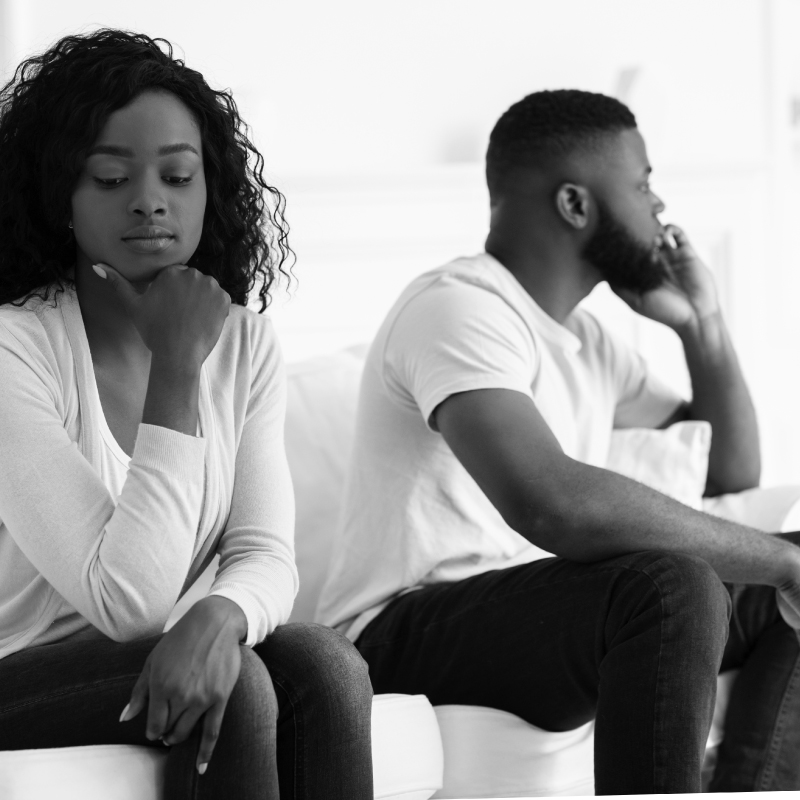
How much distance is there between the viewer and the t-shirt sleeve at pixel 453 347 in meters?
1.55

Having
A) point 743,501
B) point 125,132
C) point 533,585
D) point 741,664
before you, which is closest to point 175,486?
point 125,132

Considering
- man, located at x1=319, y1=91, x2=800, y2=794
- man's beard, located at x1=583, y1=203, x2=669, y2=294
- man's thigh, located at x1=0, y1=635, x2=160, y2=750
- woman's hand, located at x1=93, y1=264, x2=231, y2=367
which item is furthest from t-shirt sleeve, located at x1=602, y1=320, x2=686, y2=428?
man's thigh, located at x1=0, y1=635, x2=160, y2=750

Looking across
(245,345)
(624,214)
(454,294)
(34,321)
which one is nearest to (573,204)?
(624,214)

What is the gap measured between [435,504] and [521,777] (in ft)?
1.30

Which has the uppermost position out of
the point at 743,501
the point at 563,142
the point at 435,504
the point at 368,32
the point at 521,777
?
the point at 368,32

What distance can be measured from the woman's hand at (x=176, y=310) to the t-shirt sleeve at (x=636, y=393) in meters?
0.96

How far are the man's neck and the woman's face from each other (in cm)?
67

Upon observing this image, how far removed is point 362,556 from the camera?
166 centimetres

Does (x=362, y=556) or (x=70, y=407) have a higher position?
(x=70, y=407)

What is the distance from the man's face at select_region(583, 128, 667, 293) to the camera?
187cm

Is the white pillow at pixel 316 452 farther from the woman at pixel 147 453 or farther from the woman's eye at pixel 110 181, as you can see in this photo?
the woman's eye at pixel 110 181

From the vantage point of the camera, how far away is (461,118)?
10.8 ft

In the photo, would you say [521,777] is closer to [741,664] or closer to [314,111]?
[741,664]

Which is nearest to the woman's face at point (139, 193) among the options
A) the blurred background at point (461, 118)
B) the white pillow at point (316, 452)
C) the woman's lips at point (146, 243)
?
the woman's lips at point (146, 243)
